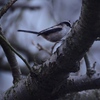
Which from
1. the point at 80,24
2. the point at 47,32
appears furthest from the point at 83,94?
the point at 47,32

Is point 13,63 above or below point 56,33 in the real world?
below

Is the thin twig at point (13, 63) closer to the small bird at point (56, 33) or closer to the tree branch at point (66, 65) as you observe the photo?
the tree branch at point (66, 65)

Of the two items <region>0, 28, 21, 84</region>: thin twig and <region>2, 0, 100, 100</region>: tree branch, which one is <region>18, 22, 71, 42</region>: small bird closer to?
<region>0, 28, 21, 84</region>: thin twig

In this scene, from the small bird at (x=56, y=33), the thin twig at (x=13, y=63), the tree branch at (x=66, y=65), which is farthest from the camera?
the small bird at (x=56, y=33)

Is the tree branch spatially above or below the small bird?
below

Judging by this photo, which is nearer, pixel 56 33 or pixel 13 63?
pixel 13 63

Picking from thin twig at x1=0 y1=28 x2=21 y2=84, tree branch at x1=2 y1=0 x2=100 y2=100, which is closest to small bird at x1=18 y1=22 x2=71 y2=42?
thin twig at x1=0 y1=28 x2=21 y2=84

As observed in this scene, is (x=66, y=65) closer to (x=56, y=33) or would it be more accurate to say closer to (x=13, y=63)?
(x=13, y=63)

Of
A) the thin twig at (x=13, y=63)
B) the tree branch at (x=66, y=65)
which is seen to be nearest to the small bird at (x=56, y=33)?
the thin twig at (x=13, y=63)

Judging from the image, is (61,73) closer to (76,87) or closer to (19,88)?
(76,87)

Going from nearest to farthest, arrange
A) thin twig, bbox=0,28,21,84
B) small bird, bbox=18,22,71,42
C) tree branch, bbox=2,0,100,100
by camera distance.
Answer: tree branch, bbox=2,0,100,100, thin twig, bbox=0,28,21,84, small bird, bbox=18,22,71,42

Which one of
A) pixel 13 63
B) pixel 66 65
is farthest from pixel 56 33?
pixel 66 65

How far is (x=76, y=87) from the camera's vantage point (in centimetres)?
193

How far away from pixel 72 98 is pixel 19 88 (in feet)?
1.12
